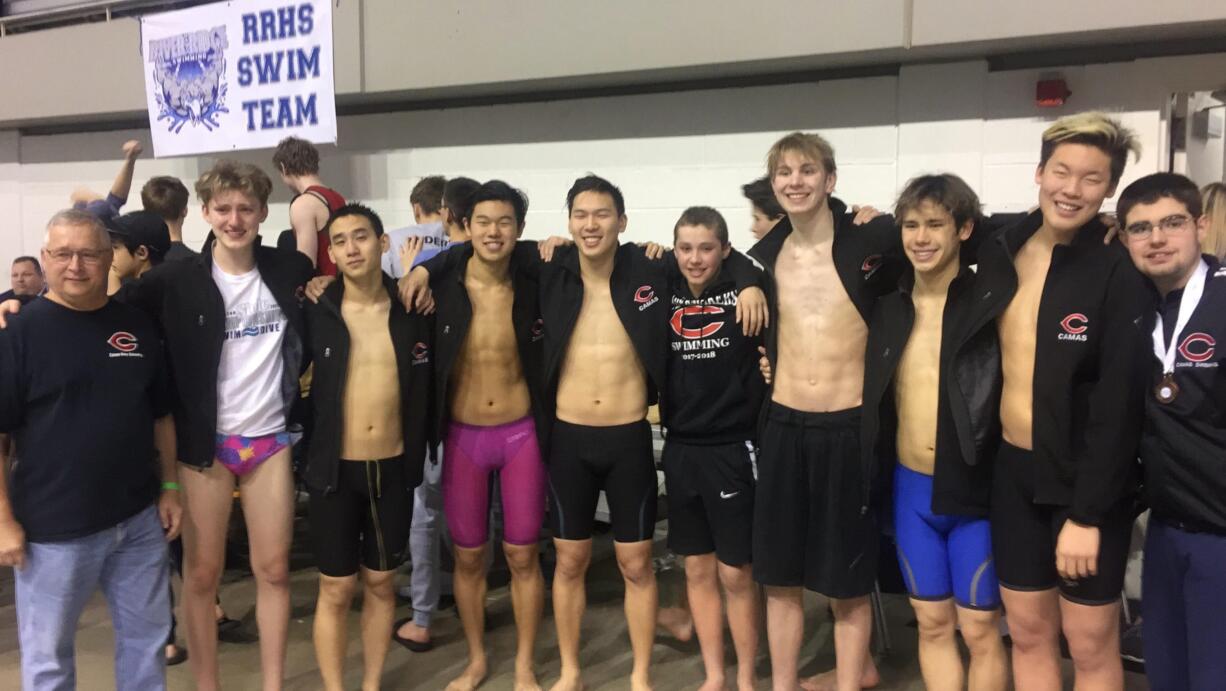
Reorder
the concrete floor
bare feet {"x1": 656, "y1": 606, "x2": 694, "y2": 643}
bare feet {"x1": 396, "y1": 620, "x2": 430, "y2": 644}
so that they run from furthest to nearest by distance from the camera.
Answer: bare feet {"x1": 656, "y1": 606, "x2": 694, "y2": 643}, bare feet {"x1": 396, "y1": 620, "x2": 430, "y2": 644}, the concrete floor

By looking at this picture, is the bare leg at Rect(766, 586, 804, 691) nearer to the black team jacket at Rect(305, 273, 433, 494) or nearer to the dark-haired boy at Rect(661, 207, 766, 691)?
the dark-haired boy at Rect(661, 207, 766, 691)

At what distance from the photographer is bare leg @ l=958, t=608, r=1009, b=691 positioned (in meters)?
2.24

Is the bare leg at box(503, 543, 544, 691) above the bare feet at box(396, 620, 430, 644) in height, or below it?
above

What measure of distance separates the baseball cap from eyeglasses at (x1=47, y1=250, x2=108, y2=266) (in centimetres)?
101

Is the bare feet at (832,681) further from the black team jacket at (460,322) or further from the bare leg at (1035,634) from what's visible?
the black team jacket at (460,322)

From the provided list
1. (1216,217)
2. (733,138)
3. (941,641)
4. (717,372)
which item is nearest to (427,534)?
(717,372)

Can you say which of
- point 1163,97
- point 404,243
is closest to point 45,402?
point 404,243

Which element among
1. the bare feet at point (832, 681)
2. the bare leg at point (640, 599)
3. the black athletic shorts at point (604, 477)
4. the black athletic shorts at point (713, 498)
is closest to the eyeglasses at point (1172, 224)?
the black athletic shorts at point (713, 498)

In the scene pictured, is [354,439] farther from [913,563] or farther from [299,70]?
[299,70]

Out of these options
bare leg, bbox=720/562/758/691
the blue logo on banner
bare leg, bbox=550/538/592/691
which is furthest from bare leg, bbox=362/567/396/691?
the blue logo on banner

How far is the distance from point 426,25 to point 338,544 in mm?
3159

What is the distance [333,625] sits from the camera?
2713 millimetres

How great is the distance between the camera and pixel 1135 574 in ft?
11.5

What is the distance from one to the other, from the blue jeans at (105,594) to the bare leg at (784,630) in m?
1.84
